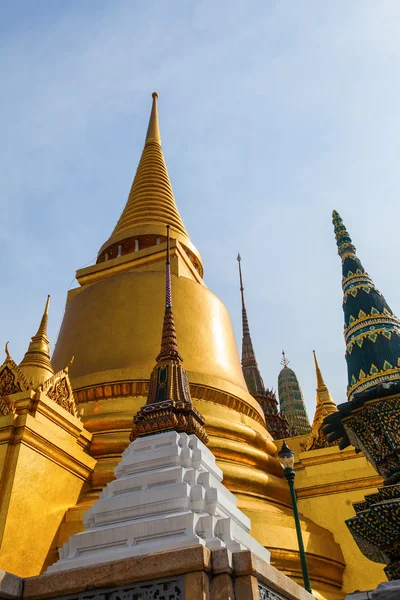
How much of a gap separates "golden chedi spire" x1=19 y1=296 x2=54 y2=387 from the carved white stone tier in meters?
3.26

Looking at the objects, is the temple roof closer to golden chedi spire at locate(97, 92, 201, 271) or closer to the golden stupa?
the golden stupa

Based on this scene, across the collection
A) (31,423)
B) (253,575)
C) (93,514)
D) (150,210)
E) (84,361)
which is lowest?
(253,575)

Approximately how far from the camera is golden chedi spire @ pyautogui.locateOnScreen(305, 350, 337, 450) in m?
9.89

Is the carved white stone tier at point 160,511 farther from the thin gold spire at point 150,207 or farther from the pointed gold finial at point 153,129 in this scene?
the pointed gold finial at point 153,129

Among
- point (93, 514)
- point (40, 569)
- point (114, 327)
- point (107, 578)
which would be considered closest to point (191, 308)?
point (114, 327)

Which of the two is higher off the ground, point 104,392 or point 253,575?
point 104,392

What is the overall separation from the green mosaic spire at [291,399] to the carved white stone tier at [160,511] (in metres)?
26.1

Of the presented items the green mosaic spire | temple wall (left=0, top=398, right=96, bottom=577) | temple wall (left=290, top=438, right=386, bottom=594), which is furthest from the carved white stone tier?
the green mosaic spire

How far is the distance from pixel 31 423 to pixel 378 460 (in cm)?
416

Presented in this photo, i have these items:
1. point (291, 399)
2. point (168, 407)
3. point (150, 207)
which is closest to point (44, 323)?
point (168, 407)

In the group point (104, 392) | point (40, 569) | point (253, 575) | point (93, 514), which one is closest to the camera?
point (253, 575)

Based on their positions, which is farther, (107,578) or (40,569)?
(40,569)

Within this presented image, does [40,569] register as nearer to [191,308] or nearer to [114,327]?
[114,327]

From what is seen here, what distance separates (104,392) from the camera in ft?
28.6
